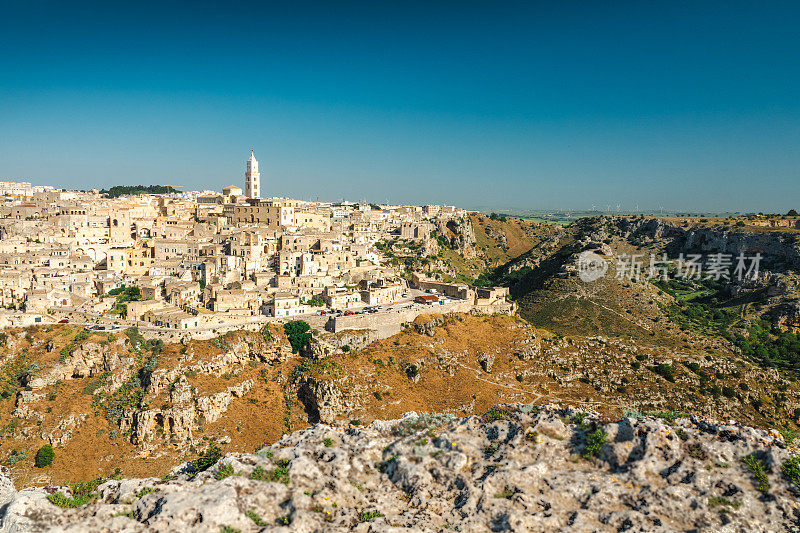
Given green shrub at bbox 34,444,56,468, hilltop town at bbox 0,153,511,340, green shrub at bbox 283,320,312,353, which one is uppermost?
hilltop town at bbox 0,153,511,340

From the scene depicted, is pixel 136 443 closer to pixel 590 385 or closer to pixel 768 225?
pixel 590 385

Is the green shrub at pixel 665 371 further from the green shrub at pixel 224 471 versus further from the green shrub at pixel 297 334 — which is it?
the green shrub at pixel 224 471

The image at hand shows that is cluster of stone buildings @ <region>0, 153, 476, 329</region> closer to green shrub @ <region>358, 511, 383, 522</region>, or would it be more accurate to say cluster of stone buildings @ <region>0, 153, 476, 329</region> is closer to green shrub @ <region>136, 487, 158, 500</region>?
green shrub @ <region>136, 487, 158, 500</region>

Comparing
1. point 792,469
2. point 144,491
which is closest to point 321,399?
point 144,491

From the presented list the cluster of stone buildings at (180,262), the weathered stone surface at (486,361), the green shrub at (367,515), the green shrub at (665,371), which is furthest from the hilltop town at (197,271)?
the green shrub at (367,515)

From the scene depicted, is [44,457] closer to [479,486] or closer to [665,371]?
[479,486]

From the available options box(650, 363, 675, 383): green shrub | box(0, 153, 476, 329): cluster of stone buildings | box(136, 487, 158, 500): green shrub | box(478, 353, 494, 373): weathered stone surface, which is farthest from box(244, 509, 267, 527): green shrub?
box(650, 363, 675, 383): green shrub
